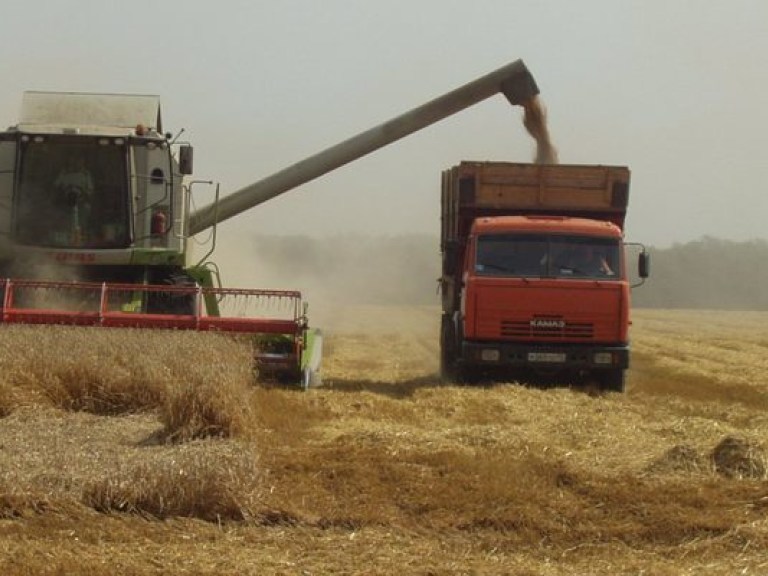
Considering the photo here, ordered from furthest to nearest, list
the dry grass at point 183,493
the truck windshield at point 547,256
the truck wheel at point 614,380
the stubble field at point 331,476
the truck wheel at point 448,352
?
the truck wheel at point 448,352, the truck wheel at point 614,380, the truck windshield at point 547,256, the dry grass at point 183,493, the stubble field at point 331,476

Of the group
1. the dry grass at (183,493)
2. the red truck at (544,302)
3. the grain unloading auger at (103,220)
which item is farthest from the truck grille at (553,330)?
the dry grass at (183,493)

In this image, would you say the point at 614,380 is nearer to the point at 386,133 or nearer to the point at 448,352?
the point at 448,352

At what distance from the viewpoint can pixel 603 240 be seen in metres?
15.0

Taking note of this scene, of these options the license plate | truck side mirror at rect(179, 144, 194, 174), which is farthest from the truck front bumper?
truck side mirror at rect(179, 144, 194, 174)

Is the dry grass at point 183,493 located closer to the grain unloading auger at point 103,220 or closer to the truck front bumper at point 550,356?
the grain unloading auger at point 103,220

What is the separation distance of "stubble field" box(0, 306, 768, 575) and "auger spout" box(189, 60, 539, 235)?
572cm

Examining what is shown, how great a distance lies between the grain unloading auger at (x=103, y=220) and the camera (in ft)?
44.2

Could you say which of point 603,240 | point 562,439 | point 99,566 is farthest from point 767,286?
point 99,566

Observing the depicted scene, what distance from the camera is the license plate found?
1458cm

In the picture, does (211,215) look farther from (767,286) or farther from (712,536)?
(767,286)

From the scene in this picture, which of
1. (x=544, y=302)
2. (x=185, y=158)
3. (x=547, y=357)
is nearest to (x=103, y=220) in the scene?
(x=185, y=158)

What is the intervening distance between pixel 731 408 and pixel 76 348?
731cm

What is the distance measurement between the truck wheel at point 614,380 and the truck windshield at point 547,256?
124 cm

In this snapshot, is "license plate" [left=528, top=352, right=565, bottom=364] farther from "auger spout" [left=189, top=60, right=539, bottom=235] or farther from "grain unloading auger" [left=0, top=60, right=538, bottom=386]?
"auger spout" [left=189, top=60, right=539, bottom=235]
